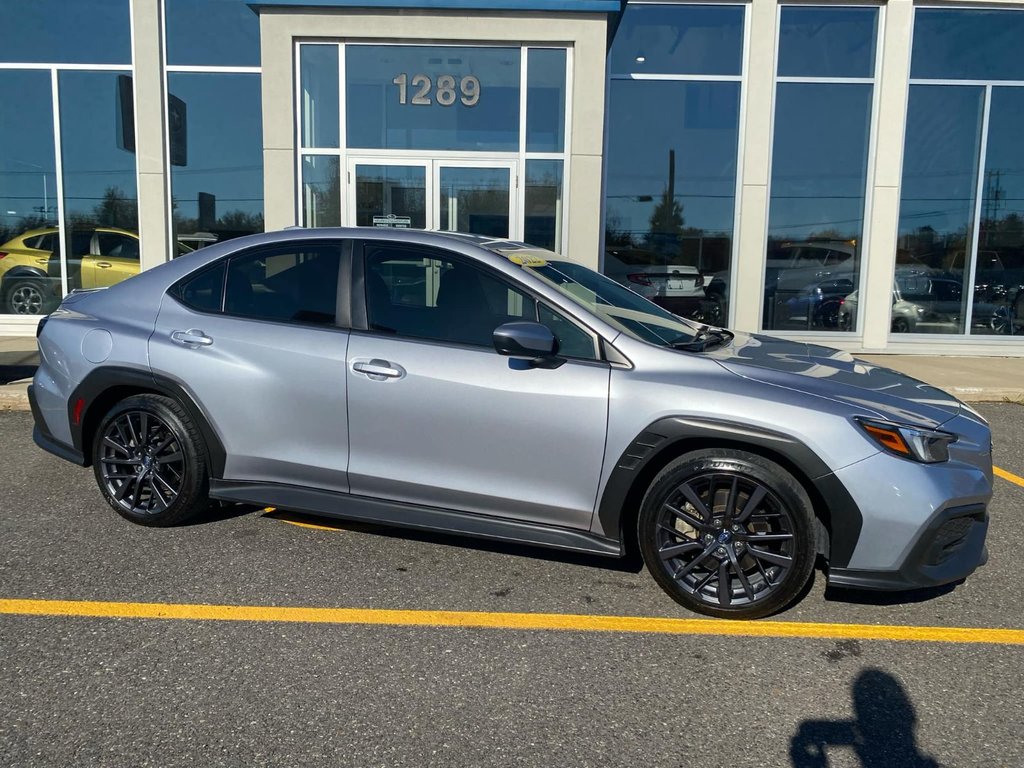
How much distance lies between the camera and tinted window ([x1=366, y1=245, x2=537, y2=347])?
13.0ft

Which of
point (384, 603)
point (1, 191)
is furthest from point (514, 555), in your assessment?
point (1, 191)

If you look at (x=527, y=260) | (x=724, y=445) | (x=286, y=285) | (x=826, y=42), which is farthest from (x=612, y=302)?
(x=826, y=42)

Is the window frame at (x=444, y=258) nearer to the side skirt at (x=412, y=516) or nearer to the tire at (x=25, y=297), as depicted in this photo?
the side skirt at (x=412, y=516)

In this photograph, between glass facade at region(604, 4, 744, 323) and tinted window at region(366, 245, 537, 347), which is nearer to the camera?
tinted window at region(366, 245, 537, 347)

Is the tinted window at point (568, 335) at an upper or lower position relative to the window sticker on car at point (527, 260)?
lower

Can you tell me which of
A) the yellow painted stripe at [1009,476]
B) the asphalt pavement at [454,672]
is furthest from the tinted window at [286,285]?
the yellow painted stripe at [1009,476]

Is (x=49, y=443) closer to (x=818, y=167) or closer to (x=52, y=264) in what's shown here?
(x=52, y=264)

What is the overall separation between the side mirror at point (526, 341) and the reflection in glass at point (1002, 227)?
11.2 meters

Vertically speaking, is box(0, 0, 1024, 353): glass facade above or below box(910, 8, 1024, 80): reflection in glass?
below

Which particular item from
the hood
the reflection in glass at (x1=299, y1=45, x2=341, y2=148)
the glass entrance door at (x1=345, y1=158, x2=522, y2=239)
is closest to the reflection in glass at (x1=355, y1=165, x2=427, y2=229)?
the glass entrance door at (x1=345, y1=158, x2=522, y2=239)

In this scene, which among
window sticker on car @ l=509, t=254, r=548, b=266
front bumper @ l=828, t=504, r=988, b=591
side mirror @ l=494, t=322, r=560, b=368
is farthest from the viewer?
window sticker on car @ l=509, t=254, r=548, b=266

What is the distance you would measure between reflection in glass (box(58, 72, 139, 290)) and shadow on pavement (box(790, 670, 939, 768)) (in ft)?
39.0

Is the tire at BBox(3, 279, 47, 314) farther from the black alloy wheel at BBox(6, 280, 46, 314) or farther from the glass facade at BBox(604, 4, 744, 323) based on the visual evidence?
the glass facade at BBox(604, 4, 744, 323)

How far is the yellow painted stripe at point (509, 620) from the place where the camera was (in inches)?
138
